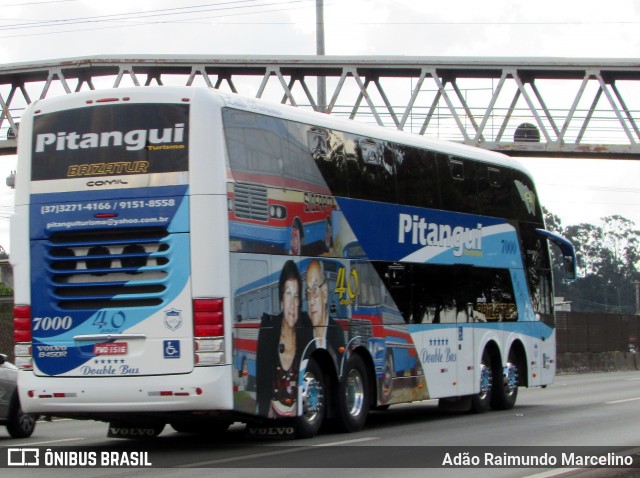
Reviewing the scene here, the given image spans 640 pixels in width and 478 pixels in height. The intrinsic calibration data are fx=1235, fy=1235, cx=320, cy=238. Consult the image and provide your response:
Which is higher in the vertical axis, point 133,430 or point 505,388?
point 505,388

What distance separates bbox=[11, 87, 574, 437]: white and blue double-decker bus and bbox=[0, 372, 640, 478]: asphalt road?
1.44 ft

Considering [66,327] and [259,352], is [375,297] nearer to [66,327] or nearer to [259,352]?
[259,352]

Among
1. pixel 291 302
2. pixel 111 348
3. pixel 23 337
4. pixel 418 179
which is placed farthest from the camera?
pixel 418 179

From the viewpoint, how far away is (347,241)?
16719 mm

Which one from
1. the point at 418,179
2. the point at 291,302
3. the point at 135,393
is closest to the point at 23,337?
the point at 135,393

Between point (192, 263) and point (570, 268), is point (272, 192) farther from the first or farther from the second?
point (570, 268)

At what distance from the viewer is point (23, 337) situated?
14.3 meters

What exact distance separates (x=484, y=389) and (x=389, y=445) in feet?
20.6

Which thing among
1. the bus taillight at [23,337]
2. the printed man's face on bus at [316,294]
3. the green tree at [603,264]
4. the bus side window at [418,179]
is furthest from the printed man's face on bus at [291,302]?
the green tree at [603,264]

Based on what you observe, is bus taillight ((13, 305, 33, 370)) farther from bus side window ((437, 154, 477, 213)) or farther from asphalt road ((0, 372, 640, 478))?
bus side window ((437, 154, 477, 213))

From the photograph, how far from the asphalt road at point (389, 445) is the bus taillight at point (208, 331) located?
A: 1.12m

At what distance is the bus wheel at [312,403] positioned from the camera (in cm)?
1533

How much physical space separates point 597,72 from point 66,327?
28856mm

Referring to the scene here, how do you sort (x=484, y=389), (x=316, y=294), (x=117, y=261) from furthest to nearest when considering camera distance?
(x=484, y=389), (x=316, y=294), (x=117, y=261)
